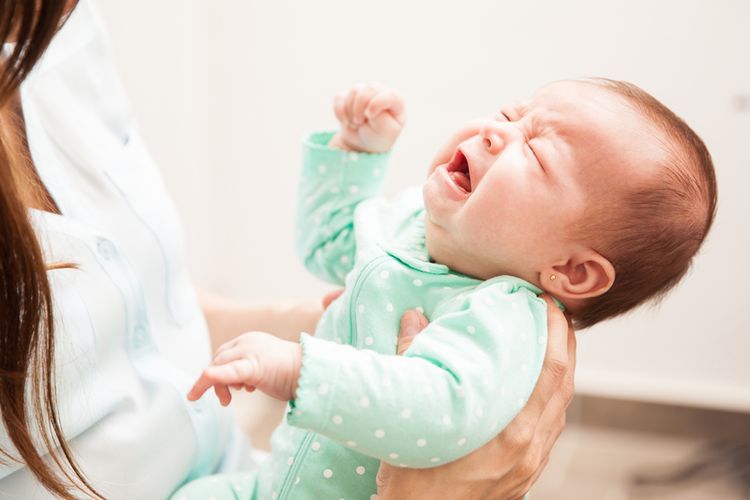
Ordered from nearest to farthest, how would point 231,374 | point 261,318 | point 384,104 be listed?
point 231,374, point 384,104, point 261,318

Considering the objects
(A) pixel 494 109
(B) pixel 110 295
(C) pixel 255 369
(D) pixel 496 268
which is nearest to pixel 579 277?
(D) pixel 496 268

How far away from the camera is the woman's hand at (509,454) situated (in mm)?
666

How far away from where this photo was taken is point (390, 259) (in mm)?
742

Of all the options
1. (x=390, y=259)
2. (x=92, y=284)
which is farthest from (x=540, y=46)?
(x=92, y=284)

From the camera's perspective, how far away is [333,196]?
90cm

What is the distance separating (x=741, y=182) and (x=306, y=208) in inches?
53.2

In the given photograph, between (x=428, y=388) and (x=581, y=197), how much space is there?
0.23 meters

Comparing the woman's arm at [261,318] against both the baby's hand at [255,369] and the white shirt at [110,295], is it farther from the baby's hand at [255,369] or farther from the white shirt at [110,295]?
the baby's hand at [255,369]

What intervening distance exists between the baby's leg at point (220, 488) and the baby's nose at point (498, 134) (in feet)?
1.31

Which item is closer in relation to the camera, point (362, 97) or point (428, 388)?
point (428, 388)

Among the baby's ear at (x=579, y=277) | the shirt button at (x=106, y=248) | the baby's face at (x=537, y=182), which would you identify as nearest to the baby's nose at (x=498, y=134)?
the baby's face at (x=537, y=182)

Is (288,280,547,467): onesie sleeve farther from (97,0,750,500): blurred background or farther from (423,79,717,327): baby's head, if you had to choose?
(97,0,750,500): blurred background

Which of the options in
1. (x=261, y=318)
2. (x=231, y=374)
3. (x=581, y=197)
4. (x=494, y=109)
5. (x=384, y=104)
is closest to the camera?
(x=231, y=374)

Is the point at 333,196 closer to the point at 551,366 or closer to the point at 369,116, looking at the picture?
the point at 369,116
